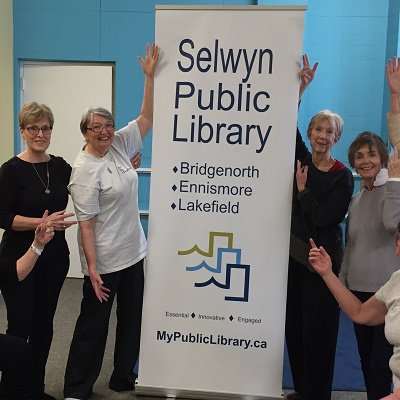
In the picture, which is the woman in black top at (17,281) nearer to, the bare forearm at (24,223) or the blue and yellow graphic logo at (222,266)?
the bare forearm at (24,223)

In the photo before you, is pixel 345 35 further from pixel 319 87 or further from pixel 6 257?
pixel 6 257

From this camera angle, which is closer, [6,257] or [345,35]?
[6,257]

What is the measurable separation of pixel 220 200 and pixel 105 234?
602mm

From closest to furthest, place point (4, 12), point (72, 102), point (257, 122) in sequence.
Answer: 1. point (257, 122)
2. point (4, 12)
3. point (72, 102)

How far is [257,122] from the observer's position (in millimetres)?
2350

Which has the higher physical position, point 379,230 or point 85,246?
point 379,230

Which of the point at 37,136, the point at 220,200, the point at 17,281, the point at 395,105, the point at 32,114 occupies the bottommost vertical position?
the point at 17,281

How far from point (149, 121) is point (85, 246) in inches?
29.9

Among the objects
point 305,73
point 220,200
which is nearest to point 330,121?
point 305,73

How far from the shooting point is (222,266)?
2.44 metres

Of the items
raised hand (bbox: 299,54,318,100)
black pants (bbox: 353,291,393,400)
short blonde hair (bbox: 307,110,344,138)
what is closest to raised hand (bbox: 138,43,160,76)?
raised hand (bbox: 299,54,318,100)

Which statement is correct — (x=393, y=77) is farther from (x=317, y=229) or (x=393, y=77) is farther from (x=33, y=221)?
(x=33, y=221)

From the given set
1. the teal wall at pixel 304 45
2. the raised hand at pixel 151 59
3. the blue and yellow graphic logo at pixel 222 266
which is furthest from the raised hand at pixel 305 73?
the teal wall at pixel 304 45

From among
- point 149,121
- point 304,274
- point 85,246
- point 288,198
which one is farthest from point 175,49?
point 304,274
